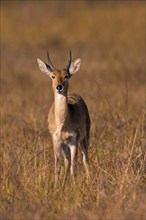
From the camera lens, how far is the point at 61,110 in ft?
26.1

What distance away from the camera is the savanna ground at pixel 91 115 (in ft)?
21.1

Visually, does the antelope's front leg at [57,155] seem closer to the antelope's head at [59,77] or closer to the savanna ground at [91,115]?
the savanna ground at [91,115]

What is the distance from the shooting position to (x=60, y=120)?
798cm

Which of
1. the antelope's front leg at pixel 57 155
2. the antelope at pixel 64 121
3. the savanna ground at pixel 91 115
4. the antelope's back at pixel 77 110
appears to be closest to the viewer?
the savanna ground at pixel 91 115

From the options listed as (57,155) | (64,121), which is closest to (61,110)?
(64,121)

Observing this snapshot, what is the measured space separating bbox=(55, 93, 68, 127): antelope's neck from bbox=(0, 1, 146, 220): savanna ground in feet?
1.28

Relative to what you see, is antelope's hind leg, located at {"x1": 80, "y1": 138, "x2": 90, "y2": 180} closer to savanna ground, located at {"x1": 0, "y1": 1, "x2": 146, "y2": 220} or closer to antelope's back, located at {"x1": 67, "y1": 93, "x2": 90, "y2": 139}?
savanna ground, located at {"x1": 0, "y1": 1, "x2": 146, "y2": 220}

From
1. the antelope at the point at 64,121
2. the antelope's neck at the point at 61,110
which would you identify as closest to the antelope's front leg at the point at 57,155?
the antelope at the point at 64,121

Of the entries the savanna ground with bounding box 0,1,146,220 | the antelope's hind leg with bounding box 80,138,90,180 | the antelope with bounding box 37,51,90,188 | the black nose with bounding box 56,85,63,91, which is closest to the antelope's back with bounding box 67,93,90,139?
the antelope with bounding box 37,51,90,188

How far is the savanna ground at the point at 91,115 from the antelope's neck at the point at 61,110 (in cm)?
39

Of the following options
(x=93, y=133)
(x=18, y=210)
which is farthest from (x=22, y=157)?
(x=93, y=133)

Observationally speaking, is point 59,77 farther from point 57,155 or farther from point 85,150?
point 85,150

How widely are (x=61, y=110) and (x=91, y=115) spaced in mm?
2904

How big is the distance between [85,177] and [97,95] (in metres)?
6.22
